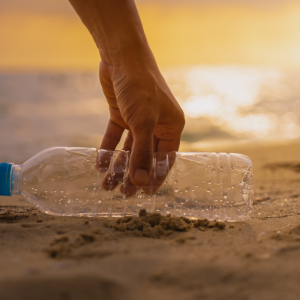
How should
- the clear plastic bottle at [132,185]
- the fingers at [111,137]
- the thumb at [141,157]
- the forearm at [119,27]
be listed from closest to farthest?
the thumb at [141,157] → the forearm at [119,27] → the clear plastic bottle at [132,185] → the fingers at [111,137]

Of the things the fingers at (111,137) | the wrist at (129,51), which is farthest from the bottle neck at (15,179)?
the wrist at (129,51)

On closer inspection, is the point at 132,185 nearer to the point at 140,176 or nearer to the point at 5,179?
the point at 140,176

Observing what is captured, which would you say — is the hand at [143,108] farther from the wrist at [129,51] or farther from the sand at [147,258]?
the sand at [147,258]

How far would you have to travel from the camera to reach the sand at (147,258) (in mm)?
1073

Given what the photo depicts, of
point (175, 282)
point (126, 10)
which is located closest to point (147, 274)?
point (175, 282)

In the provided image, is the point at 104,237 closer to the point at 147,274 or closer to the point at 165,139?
the point at 147,274

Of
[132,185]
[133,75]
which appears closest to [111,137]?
[132,185]

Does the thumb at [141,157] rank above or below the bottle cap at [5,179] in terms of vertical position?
above

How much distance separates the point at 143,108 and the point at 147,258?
0.83 meters

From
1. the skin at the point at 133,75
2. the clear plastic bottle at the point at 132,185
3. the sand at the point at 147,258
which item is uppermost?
the skin at the point at 133,75

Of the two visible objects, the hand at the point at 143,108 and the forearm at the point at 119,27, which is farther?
the forearm at the point at 119,27

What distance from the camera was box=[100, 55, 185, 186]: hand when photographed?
1.72 metres

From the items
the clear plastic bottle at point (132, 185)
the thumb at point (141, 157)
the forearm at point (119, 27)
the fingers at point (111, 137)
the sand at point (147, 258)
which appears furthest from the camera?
the fingers at point (111, 137)

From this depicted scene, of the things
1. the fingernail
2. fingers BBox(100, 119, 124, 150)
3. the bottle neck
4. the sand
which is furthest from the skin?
the bottle neck
